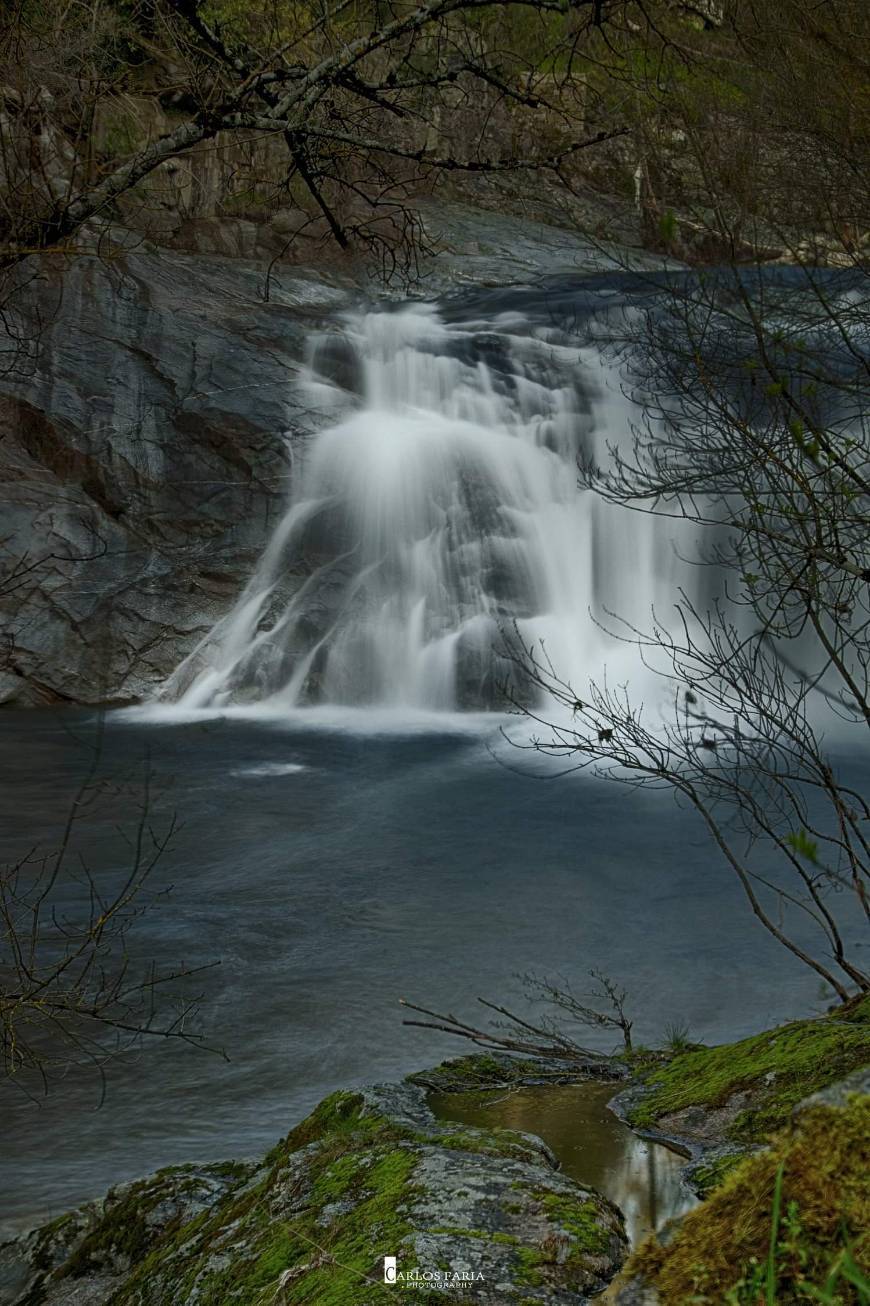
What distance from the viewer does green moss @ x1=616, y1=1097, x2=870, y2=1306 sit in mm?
1073

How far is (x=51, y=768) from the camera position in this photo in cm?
1168

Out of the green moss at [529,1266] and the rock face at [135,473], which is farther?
the rock face at [135,473]

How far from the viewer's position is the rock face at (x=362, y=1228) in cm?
195

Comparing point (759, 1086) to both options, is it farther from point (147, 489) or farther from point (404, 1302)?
point (147, 489)

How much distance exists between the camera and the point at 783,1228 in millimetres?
1102

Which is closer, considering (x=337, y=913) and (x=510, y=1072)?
(x=510, y=1072)

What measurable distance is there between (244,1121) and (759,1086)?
290 cm

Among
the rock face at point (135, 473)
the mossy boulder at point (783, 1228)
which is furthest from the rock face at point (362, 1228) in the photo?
the rock face at point (135, 473)

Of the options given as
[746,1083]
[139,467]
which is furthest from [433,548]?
[746,1083]

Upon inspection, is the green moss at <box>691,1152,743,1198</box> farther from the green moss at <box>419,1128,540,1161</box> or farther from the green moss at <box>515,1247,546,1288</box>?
the green moss at <box>515,1247,546,1288</box>

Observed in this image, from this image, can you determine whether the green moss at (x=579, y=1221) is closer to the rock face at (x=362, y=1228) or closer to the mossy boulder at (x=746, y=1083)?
the rock face at (x=362, y=1228)

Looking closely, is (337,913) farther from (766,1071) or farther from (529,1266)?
(529,1266)

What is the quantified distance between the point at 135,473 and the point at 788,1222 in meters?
15.5

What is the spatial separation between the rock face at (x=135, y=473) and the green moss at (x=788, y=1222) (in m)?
14.0
